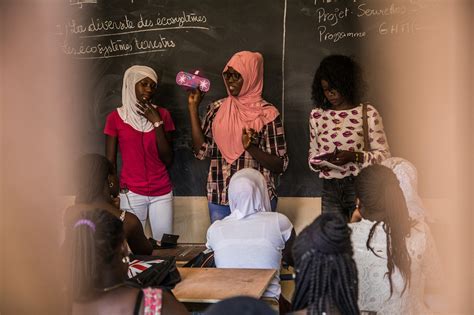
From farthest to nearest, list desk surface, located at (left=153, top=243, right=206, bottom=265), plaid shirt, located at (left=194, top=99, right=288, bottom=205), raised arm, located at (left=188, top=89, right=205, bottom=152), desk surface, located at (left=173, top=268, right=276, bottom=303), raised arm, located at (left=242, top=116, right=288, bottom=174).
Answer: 1. raised arm, located at (left=188, top=89, right=205, bottom=152)
2. plaid shirt, located at (left=194, top=99, right=288, bottom=205)
3. raised arm, located at (left=242, top=116, right=288, bottom=174)
4. desk surface, located at (left=153, top=243, right=206, bottom=265)
5. desk surface, located at (left=173, top=268, right=276, bottom=303)

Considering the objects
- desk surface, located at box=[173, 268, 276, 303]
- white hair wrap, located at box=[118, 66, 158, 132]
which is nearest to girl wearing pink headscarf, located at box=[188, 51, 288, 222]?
white hair wrap, located at box=[118, 66, 158, 132]

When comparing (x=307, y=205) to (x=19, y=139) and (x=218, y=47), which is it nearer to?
(x=218, y=47)

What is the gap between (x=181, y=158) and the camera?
16.3 feet

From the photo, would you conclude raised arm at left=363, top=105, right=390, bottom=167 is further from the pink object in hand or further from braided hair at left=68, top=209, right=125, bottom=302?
braided hair at left=68, top=209, right=125, bottom=302

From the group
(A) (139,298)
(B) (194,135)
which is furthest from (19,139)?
(B) (194,135)

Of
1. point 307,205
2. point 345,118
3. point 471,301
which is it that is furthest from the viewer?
point 307,205

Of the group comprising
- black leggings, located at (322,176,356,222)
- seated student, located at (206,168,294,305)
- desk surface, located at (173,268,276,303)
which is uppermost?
black leggings, located at (322,176,356,222)

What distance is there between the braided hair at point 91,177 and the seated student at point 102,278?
0.97 m

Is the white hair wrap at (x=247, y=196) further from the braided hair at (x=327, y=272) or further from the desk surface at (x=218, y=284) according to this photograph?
the braided hair at (x=327, y=272)

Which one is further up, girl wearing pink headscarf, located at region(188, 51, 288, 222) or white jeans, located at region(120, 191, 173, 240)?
girl wearing pink headscarf, located at region(188, 51, 288, 222)

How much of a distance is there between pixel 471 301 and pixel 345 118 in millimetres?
1282

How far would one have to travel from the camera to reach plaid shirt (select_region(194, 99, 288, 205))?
4.16m

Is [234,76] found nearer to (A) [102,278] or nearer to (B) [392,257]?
(B) [392,257]

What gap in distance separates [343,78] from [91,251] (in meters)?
2.32
